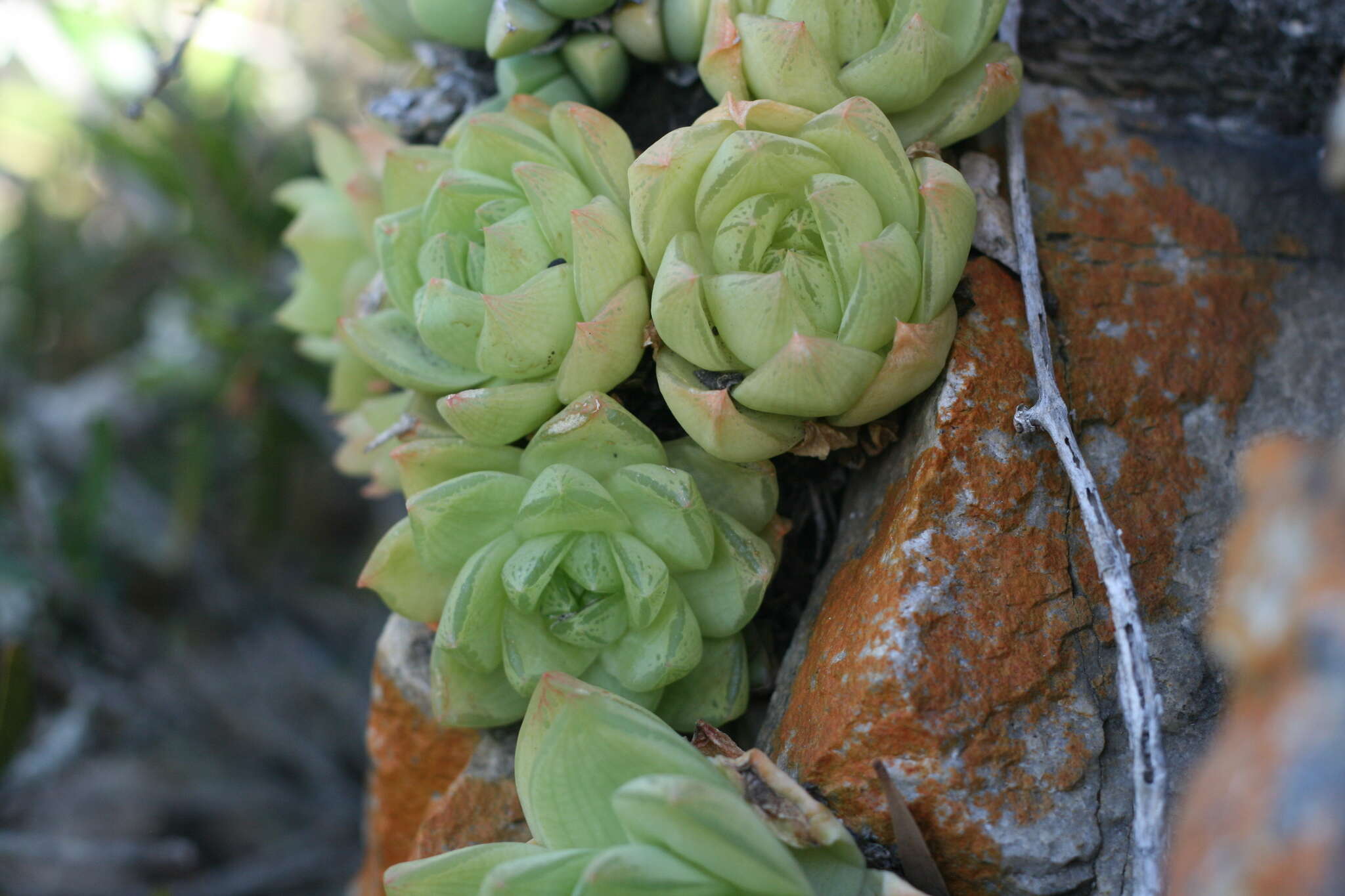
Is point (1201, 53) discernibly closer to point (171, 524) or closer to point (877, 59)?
point (877, 59)

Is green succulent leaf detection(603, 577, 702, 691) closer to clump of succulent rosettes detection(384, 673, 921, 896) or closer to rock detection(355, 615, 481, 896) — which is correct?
clump of succulent rosettes detection(384, 673, 921, 896)

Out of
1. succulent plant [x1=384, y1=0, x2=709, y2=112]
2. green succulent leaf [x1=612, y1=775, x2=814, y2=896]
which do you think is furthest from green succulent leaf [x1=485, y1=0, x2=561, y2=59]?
green succulent leaf [x1=612, y1=775, x2=814, y2=896]

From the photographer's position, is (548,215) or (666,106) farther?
(666,106)

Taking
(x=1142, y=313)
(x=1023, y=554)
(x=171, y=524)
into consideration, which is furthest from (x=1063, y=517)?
(x=171, y=524)

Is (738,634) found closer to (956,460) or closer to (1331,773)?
(956,460)

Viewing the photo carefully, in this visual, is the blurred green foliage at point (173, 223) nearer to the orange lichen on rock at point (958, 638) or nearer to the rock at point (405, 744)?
the rock at point (405, 744)

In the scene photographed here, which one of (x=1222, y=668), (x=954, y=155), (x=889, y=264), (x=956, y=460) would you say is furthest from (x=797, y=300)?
(x=1222, y=668)
